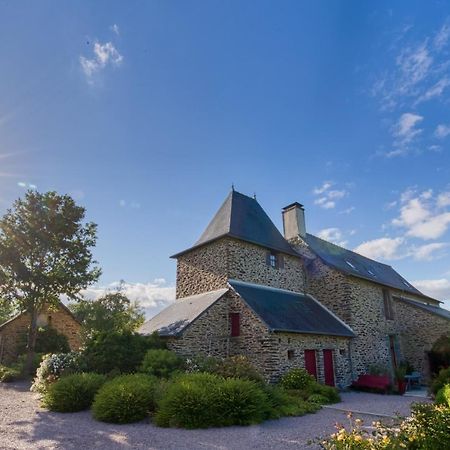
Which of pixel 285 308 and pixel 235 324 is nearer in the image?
pixel 235 324

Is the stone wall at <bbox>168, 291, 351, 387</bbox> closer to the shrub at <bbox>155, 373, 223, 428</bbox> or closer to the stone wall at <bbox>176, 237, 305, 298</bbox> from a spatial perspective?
the stone wall at <bbox>176, 237, 305, 298</bbox>

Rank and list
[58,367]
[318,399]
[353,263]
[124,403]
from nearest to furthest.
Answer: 1. [124,403]
2. [318,399]
3. [58,367]
4. [353,263]

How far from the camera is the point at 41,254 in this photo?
60.1 feet

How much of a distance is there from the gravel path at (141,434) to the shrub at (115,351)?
10.2ft

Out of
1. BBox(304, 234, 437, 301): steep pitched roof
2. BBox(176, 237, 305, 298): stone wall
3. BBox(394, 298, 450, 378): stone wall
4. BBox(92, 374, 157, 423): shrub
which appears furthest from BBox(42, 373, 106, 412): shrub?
BBox(394, 298, 450, 378): stone wall

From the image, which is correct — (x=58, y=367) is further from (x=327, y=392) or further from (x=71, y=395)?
(x=327, y=392)

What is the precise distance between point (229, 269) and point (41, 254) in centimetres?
1024

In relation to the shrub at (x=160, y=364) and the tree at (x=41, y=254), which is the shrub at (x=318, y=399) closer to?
the shrub at (x=160, y=364)

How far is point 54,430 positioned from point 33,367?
13.5 m

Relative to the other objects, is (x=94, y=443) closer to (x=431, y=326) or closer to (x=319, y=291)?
Answer: (x=319, y=291)

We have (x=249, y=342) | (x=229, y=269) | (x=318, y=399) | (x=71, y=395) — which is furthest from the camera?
(x=229, y=269)

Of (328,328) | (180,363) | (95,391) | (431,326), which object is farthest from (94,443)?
(431,326)

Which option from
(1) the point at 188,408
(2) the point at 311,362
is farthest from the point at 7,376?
(2) the point at 311,362

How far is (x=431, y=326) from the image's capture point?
18703 millimetres
